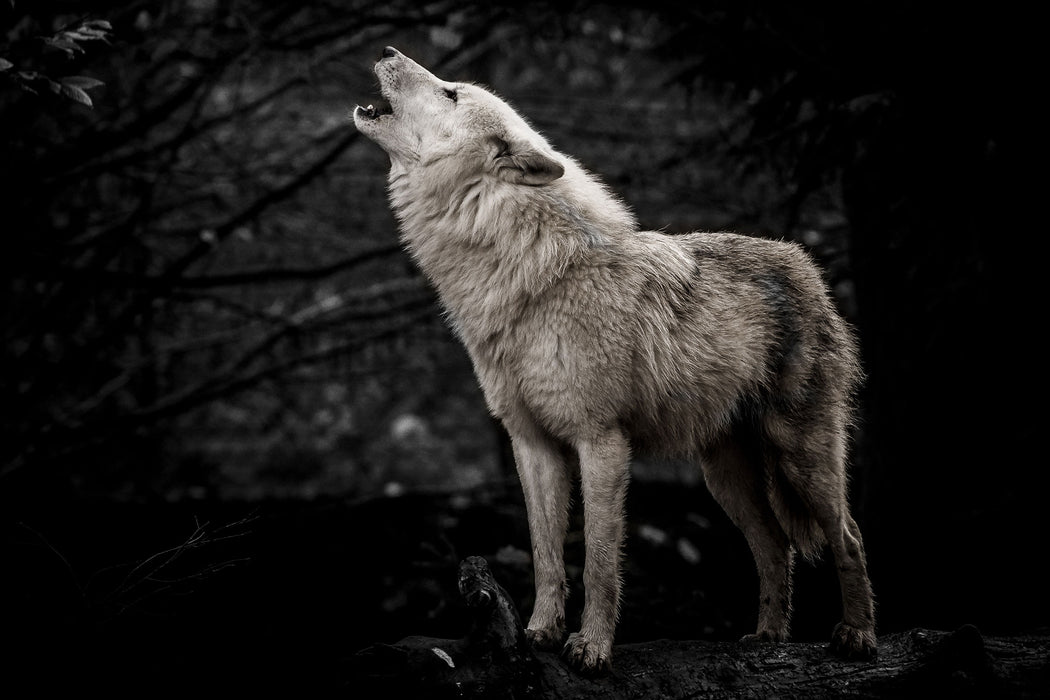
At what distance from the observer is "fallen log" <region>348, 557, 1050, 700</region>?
318 cm

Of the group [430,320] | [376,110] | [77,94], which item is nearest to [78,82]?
[77,94]

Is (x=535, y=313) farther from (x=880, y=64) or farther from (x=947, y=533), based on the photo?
(x=947, y=533)

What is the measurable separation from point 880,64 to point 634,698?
355 centimetres

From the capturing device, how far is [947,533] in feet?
17.5

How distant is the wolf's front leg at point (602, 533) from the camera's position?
339cm

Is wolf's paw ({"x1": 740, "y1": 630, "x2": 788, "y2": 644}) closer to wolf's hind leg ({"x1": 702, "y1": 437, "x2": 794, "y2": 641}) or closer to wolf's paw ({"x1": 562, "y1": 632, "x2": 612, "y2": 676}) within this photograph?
wolf's hind leg ({"x1": 702, "y1": 437, "x2": 794, "y2": 641})

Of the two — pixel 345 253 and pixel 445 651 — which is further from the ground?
pixel 345 253

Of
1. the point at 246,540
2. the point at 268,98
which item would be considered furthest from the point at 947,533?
the point at 268,98

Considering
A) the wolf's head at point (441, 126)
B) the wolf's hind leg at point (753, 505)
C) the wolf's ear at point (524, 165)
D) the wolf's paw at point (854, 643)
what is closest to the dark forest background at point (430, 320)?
the wolf's hind leg at point (753, 505)

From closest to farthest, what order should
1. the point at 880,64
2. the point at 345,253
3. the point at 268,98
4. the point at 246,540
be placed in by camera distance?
the point at 880,64, the point at 246,540, the point at 268,98, the point at 345,253

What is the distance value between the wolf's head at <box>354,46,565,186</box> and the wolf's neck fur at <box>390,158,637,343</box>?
0.07 metres

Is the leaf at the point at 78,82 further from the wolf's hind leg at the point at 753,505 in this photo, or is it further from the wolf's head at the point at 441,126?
the wolf's hind leg at the point at 753,505

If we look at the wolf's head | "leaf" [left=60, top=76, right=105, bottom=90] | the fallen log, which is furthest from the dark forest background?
the wolf's head

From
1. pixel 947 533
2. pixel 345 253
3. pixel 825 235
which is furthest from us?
pixel 345 253
